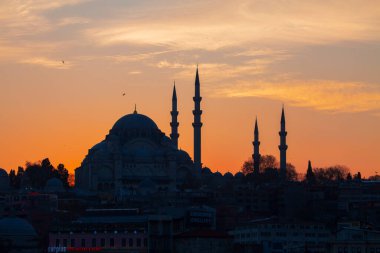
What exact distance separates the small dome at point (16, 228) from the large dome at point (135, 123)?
4316 cm

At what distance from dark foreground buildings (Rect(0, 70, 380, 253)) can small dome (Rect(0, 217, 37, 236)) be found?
8 cm

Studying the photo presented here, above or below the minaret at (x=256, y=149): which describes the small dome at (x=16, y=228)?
below

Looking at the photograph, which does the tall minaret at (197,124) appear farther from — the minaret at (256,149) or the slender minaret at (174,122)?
the minaret at (256,149)

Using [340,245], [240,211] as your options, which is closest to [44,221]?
[240,211]

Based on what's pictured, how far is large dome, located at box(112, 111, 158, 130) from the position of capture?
533 ft

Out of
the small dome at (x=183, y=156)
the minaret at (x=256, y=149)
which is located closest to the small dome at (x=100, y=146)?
the small dome at (x=183, y=156)

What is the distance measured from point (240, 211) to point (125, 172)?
25.4 meters

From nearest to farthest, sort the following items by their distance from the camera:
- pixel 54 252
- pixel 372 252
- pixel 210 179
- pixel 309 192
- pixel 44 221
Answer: pixel 372 252 → pixel 54 252 → pixel 44 221 → pixel 309 192 → pixel 210 179

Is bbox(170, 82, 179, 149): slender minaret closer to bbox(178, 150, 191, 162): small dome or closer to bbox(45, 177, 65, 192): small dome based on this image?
bbox(178, 150, 191, 162): small dome

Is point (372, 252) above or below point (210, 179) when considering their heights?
below

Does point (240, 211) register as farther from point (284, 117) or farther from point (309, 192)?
point (284, 117)

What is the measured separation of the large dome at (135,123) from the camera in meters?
162

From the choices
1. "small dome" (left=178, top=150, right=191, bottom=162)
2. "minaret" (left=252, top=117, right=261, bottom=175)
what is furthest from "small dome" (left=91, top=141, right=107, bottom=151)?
"minaret" (left=252, top=117, right=261, bottom=175)

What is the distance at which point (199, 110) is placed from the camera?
15712 centimetres
